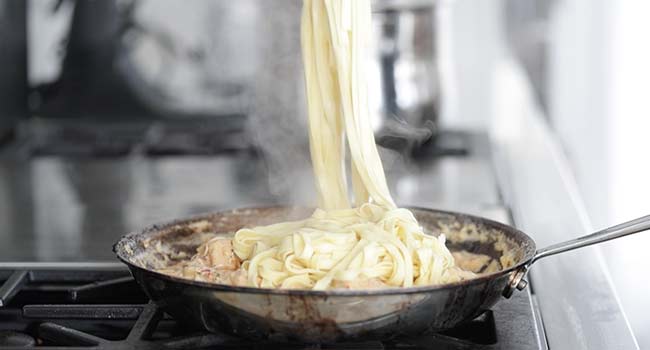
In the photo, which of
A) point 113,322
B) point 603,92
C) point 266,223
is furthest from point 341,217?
point 603,92

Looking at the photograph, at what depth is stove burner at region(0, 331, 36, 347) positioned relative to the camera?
1055mm

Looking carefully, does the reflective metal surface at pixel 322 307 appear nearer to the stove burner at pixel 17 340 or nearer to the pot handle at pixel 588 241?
the pot handle at pixel 588 241

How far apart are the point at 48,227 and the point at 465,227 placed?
0.81m

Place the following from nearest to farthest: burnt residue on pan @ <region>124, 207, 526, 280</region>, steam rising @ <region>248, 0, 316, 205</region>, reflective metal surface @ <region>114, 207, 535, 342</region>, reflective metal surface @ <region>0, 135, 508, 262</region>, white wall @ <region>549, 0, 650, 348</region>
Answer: reflective metal surface @ <region>114, 207, 535, 342</region> → burnt residue on pan @ <region>124, 207, 526, 280</region> → reflective metal surface @ <region>0, 135, 508, 262</region> → steam rising @ <region>248, 0, 316, 205</region> → white wall @ <region>549, 0, 650, 348</region>

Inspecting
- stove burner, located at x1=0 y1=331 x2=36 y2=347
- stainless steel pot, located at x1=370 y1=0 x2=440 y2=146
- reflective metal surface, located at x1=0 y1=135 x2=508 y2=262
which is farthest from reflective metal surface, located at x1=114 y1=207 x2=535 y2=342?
stainless steel pot, located at x1=370 y1=0 x2=440 y2=146

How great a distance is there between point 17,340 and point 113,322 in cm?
11

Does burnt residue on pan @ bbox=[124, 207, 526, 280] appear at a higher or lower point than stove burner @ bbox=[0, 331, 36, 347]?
higher

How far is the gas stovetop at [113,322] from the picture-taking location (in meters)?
1.00

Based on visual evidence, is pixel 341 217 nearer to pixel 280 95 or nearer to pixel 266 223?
pixel 266 223

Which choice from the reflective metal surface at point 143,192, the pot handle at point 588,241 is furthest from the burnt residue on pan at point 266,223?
the reflective metal surface at point 143,192

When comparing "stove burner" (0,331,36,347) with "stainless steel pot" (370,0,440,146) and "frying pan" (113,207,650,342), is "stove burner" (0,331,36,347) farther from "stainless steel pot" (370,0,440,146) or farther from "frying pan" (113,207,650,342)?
"stainless steel pot" (370,0,440,146)

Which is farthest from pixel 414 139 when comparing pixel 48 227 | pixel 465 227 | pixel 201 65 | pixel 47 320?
pixel 47 320

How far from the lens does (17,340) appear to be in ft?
3.48

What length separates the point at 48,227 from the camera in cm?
172
